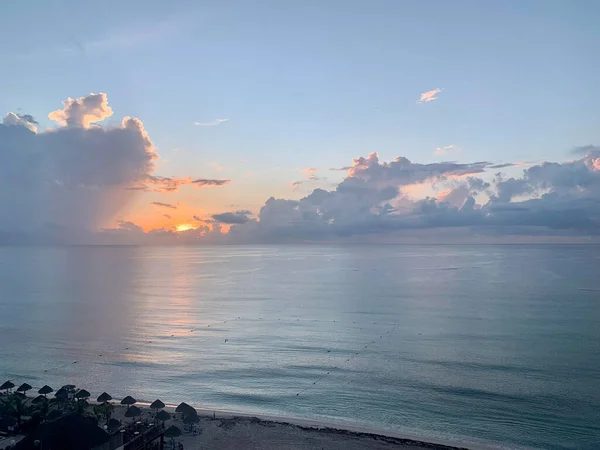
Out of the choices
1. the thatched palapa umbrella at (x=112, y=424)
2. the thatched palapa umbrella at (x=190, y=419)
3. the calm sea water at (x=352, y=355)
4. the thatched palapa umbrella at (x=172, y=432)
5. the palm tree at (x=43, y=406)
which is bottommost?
the calm sea water at (x=352, y=355)

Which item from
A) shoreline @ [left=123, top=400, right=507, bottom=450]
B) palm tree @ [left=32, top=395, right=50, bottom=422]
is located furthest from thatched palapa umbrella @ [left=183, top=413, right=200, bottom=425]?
palm tree @ [left=32, top=395, right=50, bottom=422]

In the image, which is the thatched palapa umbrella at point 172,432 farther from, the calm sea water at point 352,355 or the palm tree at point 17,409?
the palm tree at point 17,409

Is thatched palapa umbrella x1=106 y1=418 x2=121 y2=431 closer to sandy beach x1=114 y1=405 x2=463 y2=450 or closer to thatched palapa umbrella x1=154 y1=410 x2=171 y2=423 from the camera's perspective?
thatched palapa umbrella x1=154 y1=410 x2=171 y2=423

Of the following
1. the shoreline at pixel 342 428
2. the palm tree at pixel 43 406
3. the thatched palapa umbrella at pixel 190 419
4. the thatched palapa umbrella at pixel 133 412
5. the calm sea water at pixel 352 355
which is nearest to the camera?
the shoreline at pixel 342 428

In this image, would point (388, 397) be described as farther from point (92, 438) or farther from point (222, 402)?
point (92, 438)

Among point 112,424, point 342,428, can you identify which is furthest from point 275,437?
point 112,424

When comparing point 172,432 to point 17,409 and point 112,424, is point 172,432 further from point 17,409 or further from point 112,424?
point 17,409

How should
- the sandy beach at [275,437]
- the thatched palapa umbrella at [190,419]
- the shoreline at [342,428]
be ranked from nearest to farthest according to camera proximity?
the sandy beach at [275,437]
the shoreline at [342,428]
the thatched palapa umbrella at [190,419]

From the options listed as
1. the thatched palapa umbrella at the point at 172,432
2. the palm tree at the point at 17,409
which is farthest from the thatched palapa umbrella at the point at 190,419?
the palm tree at the point at 17,409

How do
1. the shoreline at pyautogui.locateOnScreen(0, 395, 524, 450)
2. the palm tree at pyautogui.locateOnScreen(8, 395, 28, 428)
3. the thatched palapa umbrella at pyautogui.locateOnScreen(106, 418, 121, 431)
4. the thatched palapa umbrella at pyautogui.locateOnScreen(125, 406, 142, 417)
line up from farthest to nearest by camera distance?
the thatched palapa umbrella at pyautogui.locateOnScreen(125, 406, 142, 417), the palm tree at pyautogui.locateOnScreen(8, 395, 28, 428), the shoreline at pyautogui.locateOnScreen(0, 395, 524, 450), the thatched palapa umbrella at pyautogui.locateOnScreen(106, 418, 121, 431)
